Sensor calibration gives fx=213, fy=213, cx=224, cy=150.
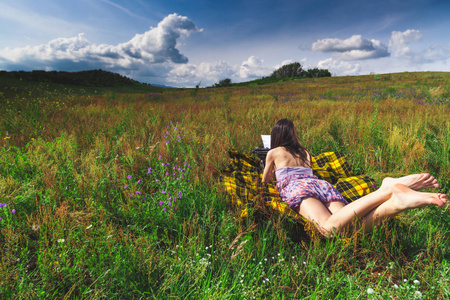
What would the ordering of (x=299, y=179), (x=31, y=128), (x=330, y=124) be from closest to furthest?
1. (x=299, y=179)
2. (x=31, y=128)
3. (x=330, y=124)

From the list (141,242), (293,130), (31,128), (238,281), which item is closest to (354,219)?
(238,281)

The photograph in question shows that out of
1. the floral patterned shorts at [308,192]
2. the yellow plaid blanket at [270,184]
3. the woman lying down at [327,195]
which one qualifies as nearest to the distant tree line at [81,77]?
the yellow plaid blanket at [270,184]

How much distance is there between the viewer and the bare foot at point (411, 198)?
5.12 feet

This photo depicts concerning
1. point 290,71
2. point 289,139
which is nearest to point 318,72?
point 290,71

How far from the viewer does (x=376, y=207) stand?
1.95 meters

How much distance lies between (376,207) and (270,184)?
4.55 feet

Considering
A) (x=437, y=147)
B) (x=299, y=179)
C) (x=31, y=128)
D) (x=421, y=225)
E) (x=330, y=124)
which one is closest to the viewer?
(x=421, y=225)

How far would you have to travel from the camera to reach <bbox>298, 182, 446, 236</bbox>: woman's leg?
1.65m

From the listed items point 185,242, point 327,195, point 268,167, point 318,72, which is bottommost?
point 185,242

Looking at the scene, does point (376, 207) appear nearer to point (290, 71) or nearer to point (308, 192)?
point (308, 192)

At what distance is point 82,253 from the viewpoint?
156 cm

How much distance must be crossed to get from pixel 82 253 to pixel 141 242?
405mm

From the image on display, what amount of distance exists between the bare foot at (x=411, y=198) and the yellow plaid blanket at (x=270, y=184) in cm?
82

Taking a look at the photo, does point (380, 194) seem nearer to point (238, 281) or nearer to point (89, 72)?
point (238, 281)
